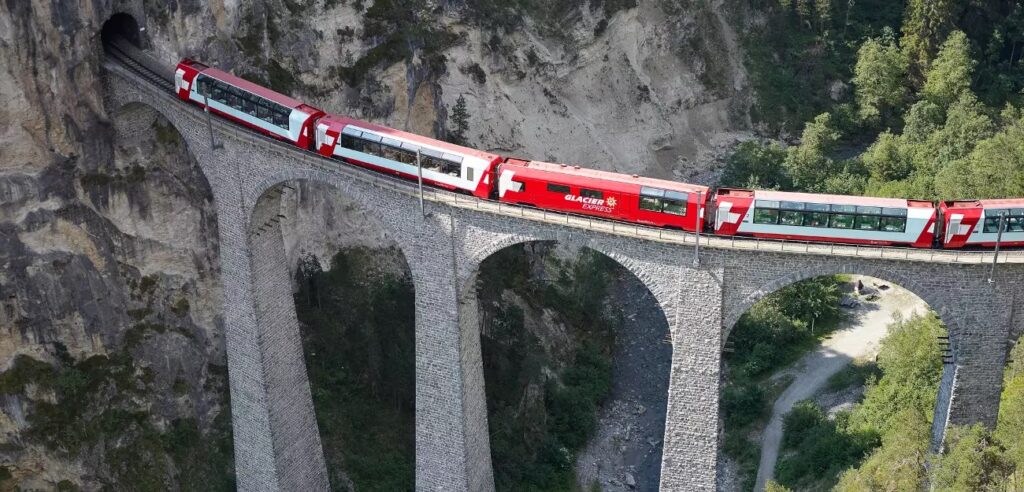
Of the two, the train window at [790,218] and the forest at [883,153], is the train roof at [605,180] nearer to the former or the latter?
the train window at [790,218]

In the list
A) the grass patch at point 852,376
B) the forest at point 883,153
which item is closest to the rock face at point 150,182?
the forest at point 883,153

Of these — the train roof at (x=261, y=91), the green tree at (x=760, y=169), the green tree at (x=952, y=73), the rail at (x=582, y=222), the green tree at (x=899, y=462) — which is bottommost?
the green tree at (x=899, y=462)

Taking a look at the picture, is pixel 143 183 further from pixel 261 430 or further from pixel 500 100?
pixel 500 100

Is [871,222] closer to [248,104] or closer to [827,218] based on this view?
[827,218]

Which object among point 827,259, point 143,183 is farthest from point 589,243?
point 143,183

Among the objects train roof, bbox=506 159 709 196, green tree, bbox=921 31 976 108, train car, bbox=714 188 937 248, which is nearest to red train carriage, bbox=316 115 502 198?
train roof, bbox=506 159 709 196

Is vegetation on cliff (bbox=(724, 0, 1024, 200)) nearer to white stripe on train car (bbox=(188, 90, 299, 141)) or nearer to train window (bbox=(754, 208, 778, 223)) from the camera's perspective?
train window (bbox=(754, 208, 778, 223))

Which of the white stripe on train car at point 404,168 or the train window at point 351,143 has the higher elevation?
the train window at point 351,143

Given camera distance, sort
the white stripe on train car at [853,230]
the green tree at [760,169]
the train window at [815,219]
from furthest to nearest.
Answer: the green tree at [760,169]
the train window at [815,219]
the white stripe on train car at [853,230]
